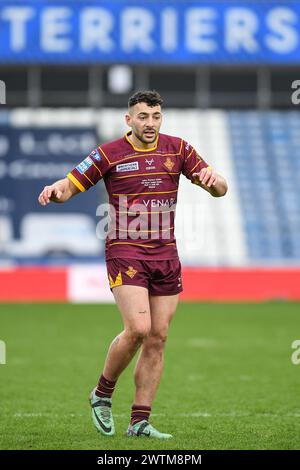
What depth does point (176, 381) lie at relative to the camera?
35.2 feet

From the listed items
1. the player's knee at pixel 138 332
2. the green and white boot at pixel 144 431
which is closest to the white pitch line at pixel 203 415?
the green and white boot at pixel 144 431

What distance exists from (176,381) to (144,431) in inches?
141

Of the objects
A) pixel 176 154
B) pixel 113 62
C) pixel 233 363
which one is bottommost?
pixel 233 363

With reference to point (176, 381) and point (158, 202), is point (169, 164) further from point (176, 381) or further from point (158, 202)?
point (176, 381)

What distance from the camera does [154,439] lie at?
276 inches

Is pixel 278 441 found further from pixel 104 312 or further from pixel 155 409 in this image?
pixel 104 312

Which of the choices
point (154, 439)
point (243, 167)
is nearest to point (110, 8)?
point (243, 167)

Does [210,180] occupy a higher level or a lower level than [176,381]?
higher

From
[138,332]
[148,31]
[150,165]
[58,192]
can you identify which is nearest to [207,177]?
[150,165]

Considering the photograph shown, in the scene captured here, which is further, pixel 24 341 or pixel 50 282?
pixel 50 282

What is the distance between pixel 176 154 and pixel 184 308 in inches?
518

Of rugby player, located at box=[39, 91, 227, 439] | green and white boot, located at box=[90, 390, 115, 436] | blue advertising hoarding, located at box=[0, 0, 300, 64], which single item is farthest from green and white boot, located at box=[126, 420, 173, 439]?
blue advertising hoarding, located at box=[0, 0, 300, 64]

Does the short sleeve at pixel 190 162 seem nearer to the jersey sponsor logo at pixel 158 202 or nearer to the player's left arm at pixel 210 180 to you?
the player's left arm at pixel 210 180

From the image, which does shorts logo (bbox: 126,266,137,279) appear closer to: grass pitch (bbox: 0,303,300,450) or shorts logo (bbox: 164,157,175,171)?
shorts logo (bbox: 164,157,175,171)
